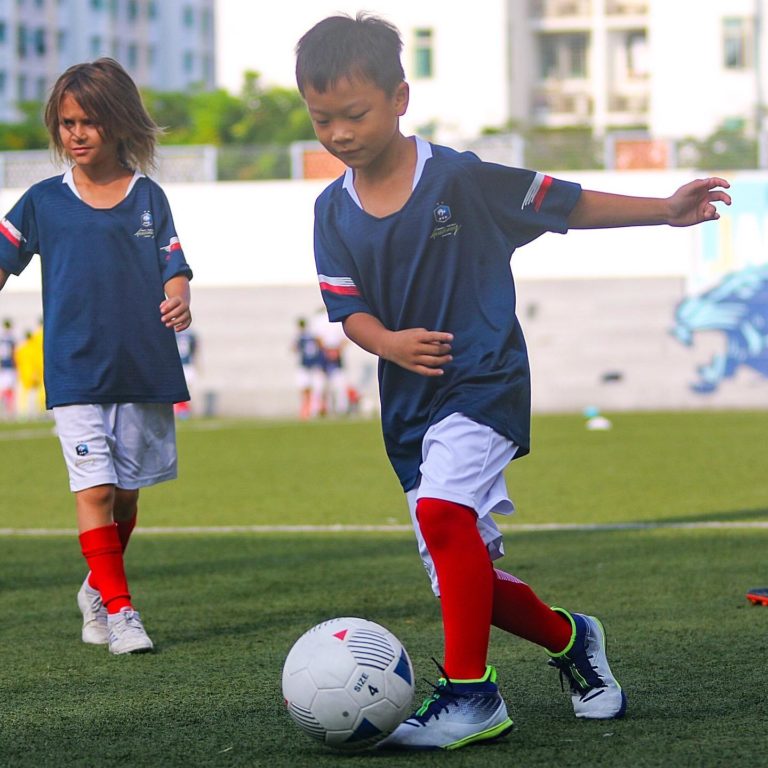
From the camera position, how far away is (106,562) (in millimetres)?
5242

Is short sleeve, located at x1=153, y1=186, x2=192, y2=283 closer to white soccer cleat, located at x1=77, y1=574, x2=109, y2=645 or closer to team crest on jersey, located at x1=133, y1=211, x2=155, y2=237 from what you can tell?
team crest on jersey, located at x1=133, y1=211, x2=155, y2=237

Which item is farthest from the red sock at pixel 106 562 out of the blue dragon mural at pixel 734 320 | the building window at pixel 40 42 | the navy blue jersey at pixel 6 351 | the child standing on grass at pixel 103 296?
the building window at pixel 40 42

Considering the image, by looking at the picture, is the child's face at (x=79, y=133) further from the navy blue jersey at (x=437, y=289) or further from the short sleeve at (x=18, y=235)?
the navy blue jersey at (x=437, y=289)

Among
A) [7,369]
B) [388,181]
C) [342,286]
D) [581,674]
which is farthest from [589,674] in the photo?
[7,369]

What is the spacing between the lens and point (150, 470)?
5387 mm

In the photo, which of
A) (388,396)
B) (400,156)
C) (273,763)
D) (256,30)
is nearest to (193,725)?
(273,763)

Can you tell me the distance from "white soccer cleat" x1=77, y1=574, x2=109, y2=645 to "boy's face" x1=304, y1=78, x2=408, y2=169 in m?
Result: 2.24

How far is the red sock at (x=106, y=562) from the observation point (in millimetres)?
5195

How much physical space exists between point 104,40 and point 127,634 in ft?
277

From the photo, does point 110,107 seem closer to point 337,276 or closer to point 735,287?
point 337,276

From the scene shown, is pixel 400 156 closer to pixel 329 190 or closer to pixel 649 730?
pixel 329 190

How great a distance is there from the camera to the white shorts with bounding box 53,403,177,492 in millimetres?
5223

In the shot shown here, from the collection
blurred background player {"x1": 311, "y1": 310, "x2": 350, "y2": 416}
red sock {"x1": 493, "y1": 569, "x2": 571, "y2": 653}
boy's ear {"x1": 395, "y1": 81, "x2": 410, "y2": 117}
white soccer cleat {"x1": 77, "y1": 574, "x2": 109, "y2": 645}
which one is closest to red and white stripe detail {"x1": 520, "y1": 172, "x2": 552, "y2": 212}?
boy's ear {"x1": 395, "y1": 81, "x2": 410, "y2": 117}

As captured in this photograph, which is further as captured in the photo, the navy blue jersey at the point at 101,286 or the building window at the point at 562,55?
the building window at the point at 562,55
